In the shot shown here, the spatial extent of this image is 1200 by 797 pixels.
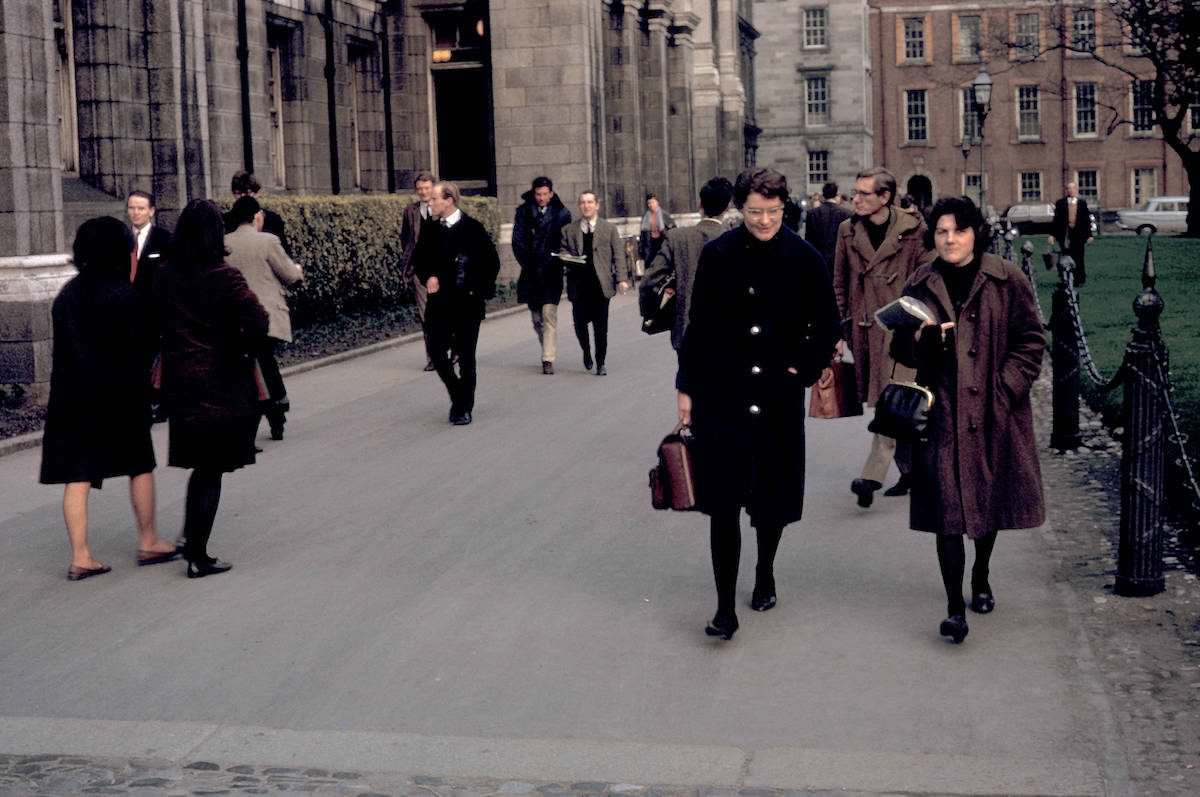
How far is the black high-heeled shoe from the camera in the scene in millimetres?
7457

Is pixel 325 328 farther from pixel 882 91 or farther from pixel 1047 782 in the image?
pixel 882 91

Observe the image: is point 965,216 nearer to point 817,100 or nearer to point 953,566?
point 953,566

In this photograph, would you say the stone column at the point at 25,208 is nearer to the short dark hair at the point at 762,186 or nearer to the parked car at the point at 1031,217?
the short dark hair at the point at 762,186

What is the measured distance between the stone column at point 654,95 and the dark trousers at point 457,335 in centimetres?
2862

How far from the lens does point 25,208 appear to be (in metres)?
14.5

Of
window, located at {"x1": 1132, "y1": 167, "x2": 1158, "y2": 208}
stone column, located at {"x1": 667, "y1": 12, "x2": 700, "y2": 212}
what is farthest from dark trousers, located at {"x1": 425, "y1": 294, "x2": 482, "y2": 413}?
window, located at {"x1": 1132, "y1": 167, "x2": 1158, "y2": 208}

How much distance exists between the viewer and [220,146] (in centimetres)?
2338

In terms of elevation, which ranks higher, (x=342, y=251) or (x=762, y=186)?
(x=762, y=186)

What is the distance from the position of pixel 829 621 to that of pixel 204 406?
9.94 feet

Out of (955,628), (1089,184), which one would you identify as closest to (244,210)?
(955,628)

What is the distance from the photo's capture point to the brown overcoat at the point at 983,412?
6832 millimetres

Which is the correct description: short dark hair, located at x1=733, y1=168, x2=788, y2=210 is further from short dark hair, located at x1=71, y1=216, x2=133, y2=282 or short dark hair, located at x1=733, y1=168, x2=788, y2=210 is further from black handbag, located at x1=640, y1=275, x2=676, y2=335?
→ short dark hair, located at x1=71, y1=216, x2=133, y2=282

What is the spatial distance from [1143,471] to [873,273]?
107 inches

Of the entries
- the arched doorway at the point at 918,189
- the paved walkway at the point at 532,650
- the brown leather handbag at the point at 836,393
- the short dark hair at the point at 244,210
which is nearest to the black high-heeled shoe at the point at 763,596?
the paved walkway at the point at 532,650
